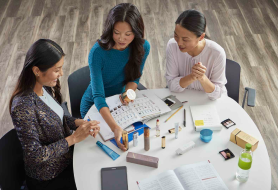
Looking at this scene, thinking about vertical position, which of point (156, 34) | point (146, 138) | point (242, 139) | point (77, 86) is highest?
point (156, 34)

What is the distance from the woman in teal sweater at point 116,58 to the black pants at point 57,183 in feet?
1.39

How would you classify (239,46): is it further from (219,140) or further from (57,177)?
(57,177)

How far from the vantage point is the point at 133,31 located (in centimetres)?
206

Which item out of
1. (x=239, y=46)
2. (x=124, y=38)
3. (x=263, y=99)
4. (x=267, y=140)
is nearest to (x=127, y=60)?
(x=124, y=38)

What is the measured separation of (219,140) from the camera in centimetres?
187

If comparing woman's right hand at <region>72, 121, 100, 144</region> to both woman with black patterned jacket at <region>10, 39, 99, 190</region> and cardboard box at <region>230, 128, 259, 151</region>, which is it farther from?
cardboard box at <region>230, 128, 259, 151</region>

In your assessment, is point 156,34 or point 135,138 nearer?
point 135,138

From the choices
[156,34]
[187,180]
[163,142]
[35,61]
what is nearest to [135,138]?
[163,142]

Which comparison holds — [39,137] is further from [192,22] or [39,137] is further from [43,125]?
[192,22]

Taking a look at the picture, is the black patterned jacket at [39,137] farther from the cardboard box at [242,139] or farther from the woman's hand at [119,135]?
the cardboard box at [242,139]

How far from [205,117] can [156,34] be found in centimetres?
263

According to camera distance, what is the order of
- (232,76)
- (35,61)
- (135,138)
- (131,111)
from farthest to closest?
1. (232,76)
2. (131,111)
3. (135,138)
4. (35,61)

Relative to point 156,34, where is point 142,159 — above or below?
below

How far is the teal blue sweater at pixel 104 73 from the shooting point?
216cm
